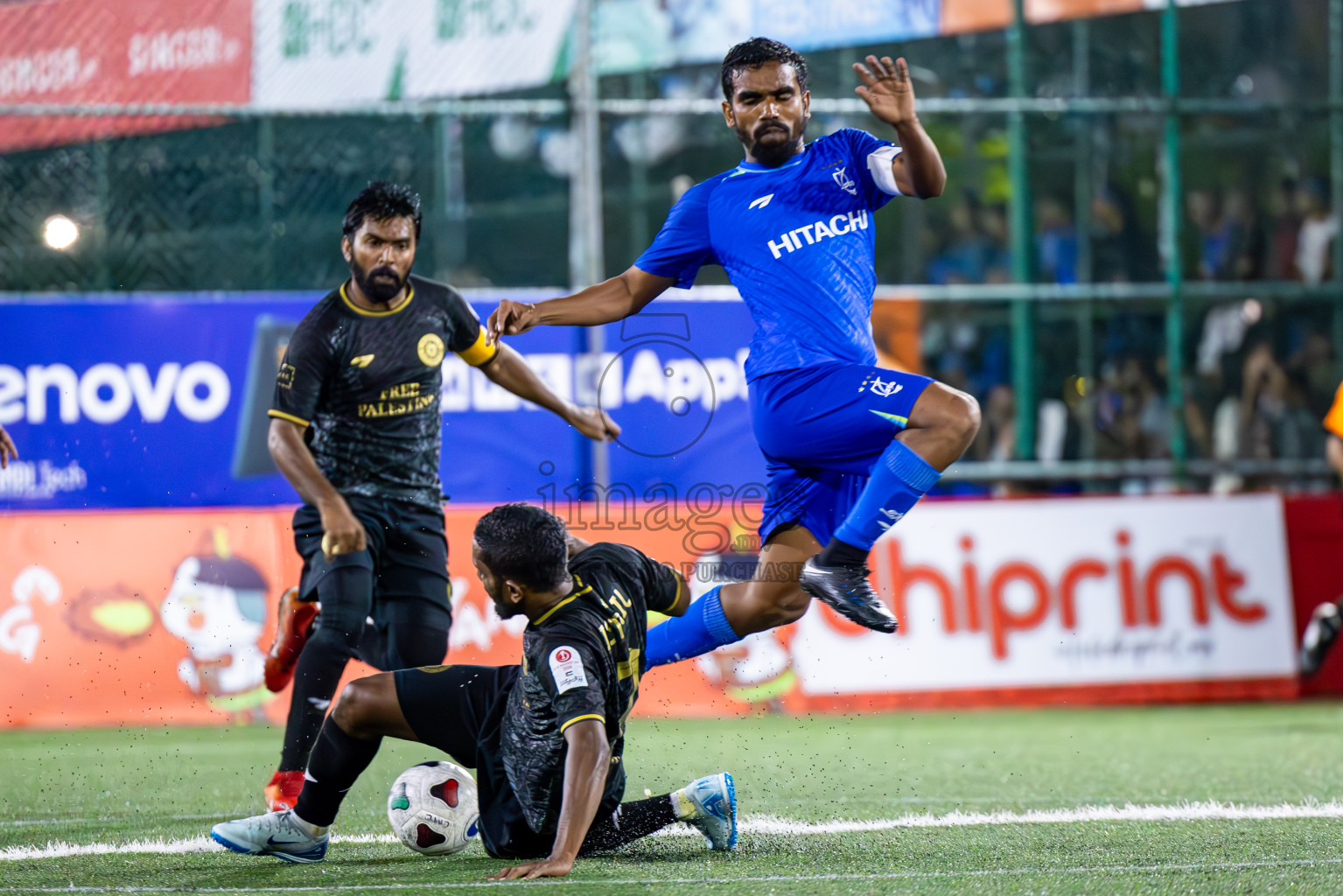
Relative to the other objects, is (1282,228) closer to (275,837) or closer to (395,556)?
(395,556)

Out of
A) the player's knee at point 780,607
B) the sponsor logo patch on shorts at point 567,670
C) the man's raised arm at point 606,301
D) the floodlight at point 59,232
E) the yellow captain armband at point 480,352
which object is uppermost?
the floodlight at point 59,232

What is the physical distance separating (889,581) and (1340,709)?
270 cm

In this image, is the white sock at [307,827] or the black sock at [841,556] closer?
the white sock at [307,827]

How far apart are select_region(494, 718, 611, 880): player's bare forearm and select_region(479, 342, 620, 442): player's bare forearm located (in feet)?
5.71

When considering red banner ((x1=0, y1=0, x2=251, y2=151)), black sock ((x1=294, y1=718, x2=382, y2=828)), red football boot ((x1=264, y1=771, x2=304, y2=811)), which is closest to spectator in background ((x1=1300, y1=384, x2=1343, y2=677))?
red football boot ((x1=264, y1=771, x2=304, y2=811))

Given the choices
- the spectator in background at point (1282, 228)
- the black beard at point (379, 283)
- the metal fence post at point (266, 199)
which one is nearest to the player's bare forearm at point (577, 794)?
the black beard at point (379, 283)

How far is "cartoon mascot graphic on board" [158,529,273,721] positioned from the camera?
8836 mm

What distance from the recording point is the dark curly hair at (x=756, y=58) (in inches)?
189

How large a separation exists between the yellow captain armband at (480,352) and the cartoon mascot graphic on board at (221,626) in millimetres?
3759

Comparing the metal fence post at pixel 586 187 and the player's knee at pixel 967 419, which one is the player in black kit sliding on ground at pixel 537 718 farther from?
the metal fence post at pixel 586 187

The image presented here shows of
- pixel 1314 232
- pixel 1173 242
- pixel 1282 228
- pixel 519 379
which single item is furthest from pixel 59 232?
pixel 1314 232

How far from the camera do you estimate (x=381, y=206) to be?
5191 millimetres

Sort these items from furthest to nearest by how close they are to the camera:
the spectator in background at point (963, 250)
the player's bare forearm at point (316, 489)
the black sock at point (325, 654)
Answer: the spectator in background at point (963, 250) < the player's bare forearm at point (316, 489) < the black sock at point (325, 654)

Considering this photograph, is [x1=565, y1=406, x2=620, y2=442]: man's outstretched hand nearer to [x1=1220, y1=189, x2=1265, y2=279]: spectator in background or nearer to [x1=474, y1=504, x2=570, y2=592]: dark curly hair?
[x1=474, y1=504, x2=570, y2=592]: dark curly hair
